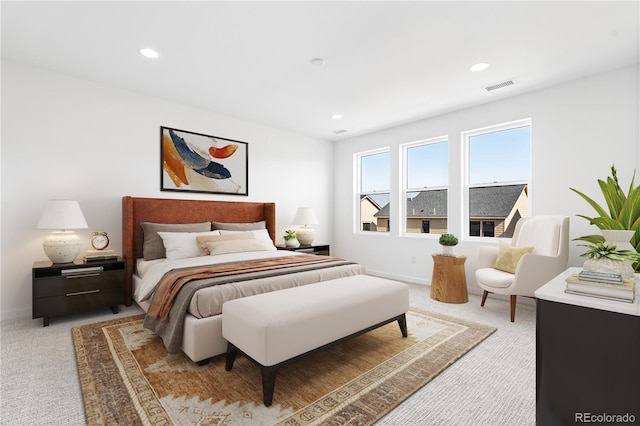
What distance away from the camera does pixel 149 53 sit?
2.89 m

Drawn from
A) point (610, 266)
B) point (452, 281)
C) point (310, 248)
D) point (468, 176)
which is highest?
point (468, 176)

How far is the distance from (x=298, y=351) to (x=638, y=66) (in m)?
4.24

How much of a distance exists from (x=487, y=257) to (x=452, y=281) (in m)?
0.51

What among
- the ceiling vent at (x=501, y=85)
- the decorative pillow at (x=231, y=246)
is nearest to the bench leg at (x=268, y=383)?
the decorative pillow at (x=231, y=246)

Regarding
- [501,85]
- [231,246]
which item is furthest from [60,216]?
[501,85]

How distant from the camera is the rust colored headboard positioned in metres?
3.62

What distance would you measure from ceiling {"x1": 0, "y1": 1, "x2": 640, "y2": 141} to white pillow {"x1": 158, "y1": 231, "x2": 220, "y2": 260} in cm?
179

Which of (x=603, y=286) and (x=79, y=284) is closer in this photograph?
(x=603, y=286)

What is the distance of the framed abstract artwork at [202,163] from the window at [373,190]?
2.26 metres

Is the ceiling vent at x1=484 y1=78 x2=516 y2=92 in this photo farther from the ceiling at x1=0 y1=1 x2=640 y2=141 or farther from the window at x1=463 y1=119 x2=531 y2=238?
the window at x1=463 y1=119 x2=531 y2=238

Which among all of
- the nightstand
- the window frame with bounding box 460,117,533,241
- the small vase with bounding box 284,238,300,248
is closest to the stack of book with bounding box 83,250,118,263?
the nightstand

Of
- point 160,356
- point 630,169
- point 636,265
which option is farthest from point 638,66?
point 160,356

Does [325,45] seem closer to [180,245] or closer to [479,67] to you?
[479,67]

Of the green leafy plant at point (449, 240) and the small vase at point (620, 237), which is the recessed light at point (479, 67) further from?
the small vase at point (620, 237)
